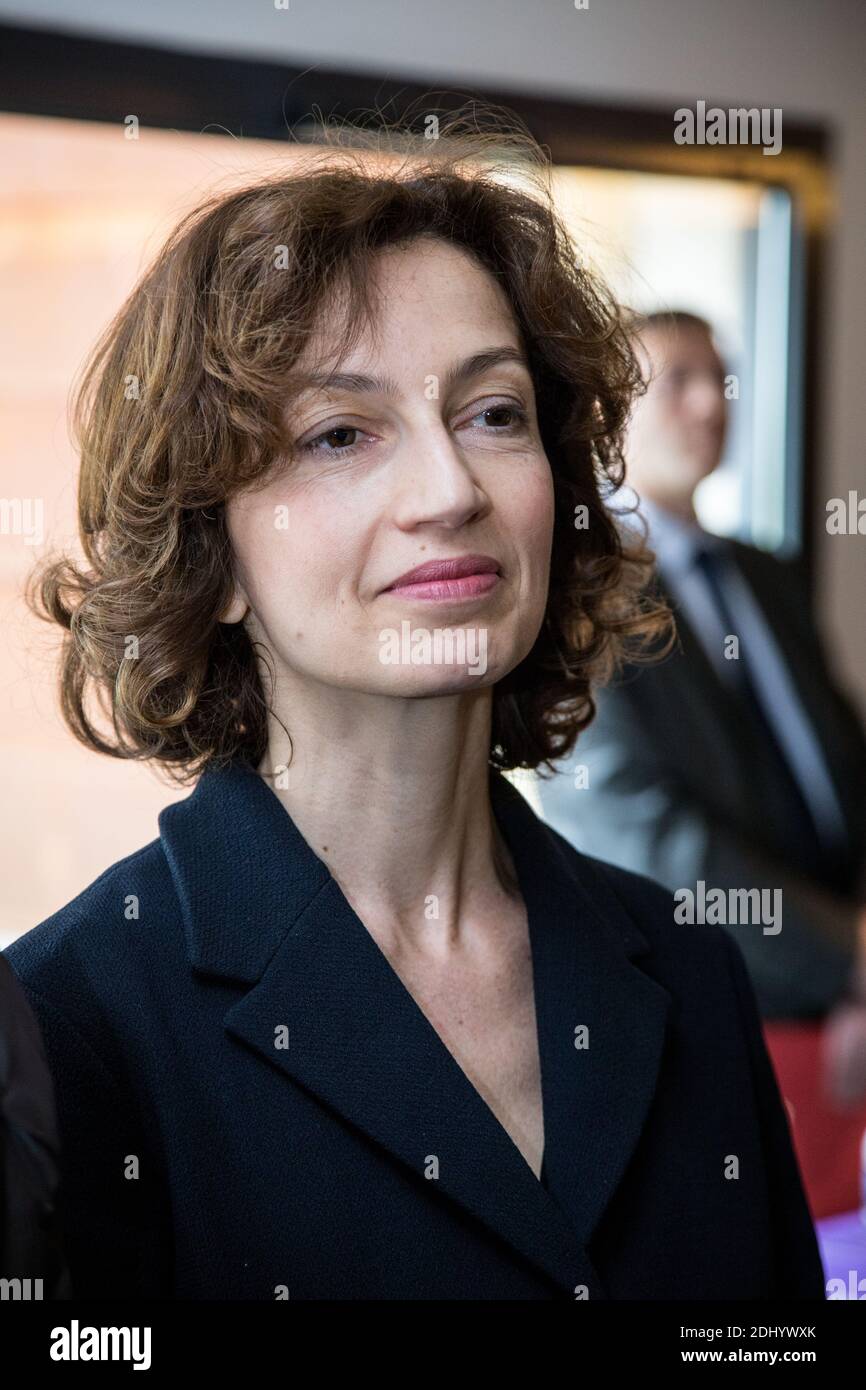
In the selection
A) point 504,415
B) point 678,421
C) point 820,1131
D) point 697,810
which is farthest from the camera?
point 678,421

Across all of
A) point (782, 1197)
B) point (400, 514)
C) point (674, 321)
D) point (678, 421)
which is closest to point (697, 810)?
point (678, 421)

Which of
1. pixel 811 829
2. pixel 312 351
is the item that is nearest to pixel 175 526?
pixel 312 351

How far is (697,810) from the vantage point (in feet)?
8.43

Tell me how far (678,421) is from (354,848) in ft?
5.99

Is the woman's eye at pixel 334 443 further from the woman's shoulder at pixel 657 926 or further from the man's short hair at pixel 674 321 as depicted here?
the man's short hair at pixel 674 321

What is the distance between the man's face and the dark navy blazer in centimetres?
168

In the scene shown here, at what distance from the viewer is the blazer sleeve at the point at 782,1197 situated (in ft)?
4.83

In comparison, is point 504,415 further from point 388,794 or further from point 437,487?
point 388,794

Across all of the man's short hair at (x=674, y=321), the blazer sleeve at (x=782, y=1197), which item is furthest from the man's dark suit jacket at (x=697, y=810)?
the blazer sleeve at (x=782, y=1197)

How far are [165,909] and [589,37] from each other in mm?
3073

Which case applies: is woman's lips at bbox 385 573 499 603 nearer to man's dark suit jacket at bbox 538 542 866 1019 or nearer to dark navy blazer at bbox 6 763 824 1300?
dark navy blazer at bbox 6 763 824 1300

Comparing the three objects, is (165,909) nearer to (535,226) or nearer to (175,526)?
(175,526)

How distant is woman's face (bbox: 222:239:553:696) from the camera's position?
1.21 metres
